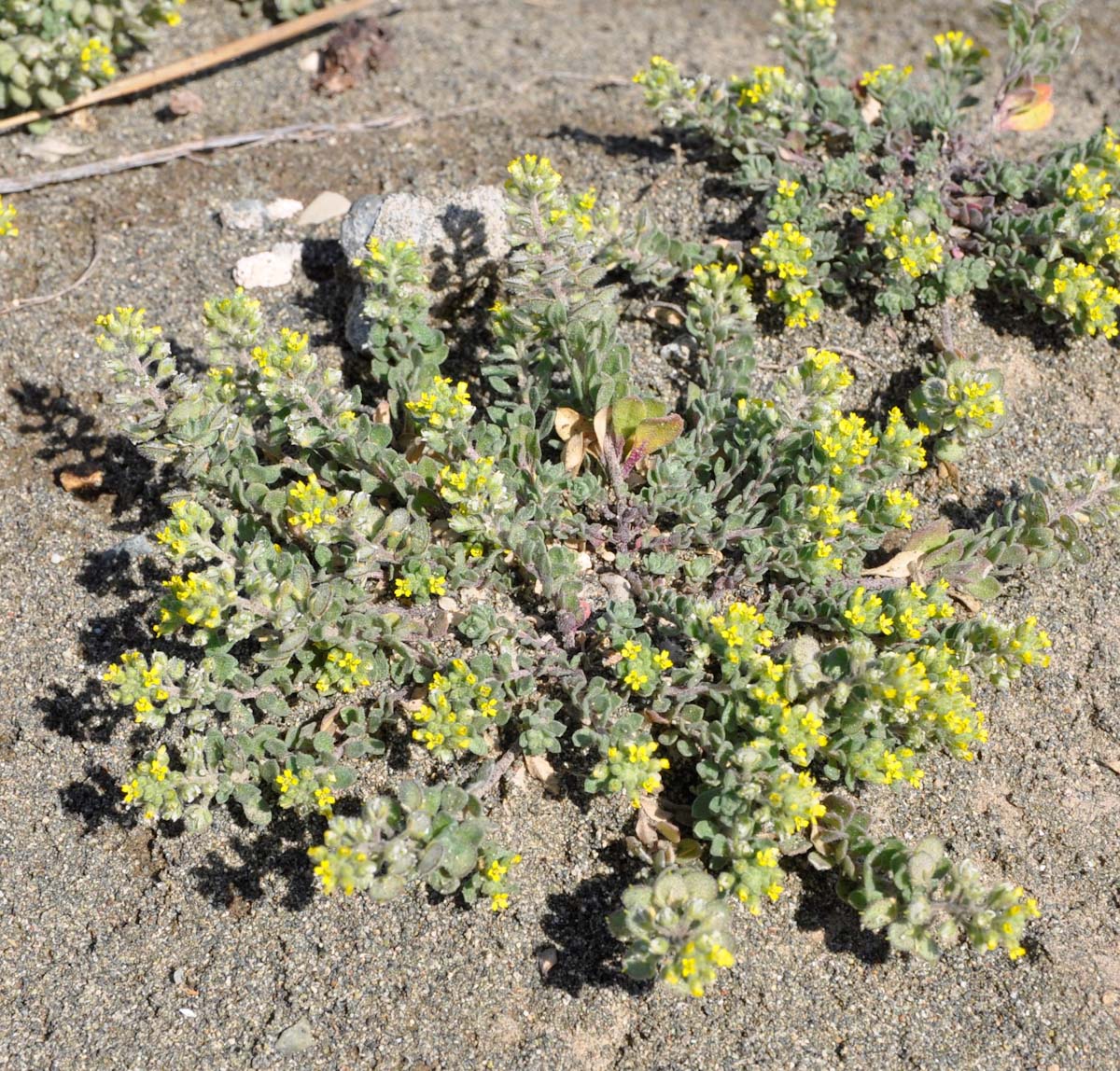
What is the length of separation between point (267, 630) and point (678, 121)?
125 inches

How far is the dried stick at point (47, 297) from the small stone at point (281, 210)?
0.86m

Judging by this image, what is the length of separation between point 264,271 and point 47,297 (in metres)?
1.02

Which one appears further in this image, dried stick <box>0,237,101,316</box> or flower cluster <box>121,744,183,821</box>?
dried stick <box>0,237,101,316</box>

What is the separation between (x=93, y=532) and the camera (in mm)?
4586

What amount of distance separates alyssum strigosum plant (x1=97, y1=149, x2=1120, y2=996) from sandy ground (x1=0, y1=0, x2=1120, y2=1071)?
199mm

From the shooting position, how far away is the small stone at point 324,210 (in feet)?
17.6

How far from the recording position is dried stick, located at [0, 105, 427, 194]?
5465mm

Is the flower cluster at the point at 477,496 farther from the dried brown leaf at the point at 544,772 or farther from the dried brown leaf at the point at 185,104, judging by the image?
the dried brown leaf at the point at 185,104

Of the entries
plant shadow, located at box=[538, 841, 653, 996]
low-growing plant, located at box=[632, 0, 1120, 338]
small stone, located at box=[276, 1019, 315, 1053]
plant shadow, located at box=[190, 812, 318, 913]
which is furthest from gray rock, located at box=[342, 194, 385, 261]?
small stone, located at box=[276, 1019, 315, 1053]

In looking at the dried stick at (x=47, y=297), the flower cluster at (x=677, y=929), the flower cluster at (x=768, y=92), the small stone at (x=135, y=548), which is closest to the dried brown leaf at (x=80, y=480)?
the small stone at (x=135, y=548)

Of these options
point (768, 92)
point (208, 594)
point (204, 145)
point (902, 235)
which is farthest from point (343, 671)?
point (768, 92)

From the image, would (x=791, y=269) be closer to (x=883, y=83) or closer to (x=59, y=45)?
(x=883, y=83)

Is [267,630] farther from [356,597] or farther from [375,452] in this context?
[375,452]

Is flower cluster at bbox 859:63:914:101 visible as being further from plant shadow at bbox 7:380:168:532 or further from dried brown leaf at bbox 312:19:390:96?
plant shadow at bbox 7:380:168:532
